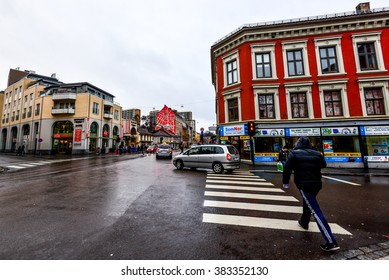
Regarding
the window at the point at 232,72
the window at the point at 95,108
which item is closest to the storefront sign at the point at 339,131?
the window at the point at 232,72

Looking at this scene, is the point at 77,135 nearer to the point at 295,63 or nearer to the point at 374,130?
the point at 295,63

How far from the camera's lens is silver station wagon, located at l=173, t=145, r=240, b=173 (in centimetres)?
994

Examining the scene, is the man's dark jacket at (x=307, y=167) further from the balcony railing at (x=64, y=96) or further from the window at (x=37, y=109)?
the window at (x=37, y=109)

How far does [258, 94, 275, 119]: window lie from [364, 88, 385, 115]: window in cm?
707

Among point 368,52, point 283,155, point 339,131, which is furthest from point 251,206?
Answer: point 368,52

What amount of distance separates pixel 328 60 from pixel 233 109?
8.79m

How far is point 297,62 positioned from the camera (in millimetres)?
14617

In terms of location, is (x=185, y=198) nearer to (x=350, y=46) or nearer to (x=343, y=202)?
(x=343, y=202)

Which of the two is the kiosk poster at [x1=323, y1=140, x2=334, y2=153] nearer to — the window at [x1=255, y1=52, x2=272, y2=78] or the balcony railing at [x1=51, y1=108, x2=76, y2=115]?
the window at [x1=255, y1=52, x2=272, y2=78]

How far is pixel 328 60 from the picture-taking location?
14133 mm

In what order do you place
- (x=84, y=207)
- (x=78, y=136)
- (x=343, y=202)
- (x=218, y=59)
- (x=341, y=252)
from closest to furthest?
(x=341, y=252), (x=84, y=207), (x=343, y=202), (x=218, y=59), (x=78, y=136)

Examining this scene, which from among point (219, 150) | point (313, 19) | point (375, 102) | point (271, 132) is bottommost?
point (219, 150)
